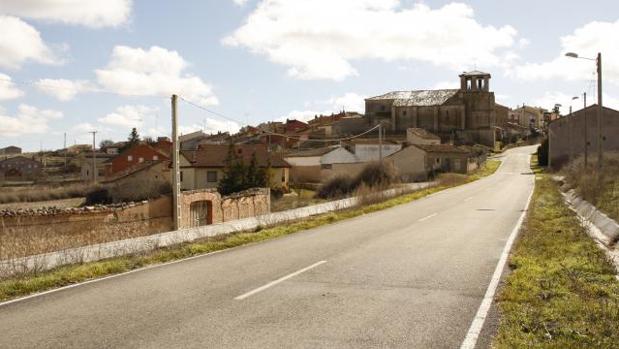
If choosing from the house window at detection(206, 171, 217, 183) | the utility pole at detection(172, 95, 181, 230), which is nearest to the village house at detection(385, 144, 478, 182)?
the house window at detection(206, 171, 217, 183)

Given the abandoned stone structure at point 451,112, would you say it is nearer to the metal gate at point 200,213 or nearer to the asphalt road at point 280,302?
the metal gate at point 200,213

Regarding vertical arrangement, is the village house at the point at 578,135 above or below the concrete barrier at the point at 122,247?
above

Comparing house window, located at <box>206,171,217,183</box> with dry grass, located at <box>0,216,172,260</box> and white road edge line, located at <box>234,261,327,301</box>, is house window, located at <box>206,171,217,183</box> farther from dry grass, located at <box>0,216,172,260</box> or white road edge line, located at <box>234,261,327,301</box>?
white road edge line, located at <box>234,261,327,301</box>

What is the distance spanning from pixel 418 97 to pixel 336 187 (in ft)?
226

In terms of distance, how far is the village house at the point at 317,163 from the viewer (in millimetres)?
72062

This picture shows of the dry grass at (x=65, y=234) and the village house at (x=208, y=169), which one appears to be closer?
the dry grass at (x=65, y=234)

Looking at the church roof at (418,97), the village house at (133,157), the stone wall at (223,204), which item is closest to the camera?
the stone wall at (223,204)

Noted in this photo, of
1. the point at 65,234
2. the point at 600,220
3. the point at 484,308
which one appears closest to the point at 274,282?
the point at 484,308

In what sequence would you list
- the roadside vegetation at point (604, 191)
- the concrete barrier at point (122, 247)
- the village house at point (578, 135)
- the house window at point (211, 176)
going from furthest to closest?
the village house at point (578, 135)
the house window at point (211, 176)
the roadside vegetation at point (604, 191)
the concrete barrier at point (122, 247)

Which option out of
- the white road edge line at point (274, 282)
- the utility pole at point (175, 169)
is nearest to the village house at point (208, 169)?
the utility pole at point (175, 169)

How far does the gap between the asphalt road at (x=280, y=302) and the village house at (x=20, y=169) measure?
108190 mm

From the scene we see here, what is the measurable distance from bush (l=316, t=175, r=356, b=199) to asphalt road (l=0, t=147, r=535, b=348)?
113 feet

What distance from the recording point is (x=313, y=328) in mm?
7293

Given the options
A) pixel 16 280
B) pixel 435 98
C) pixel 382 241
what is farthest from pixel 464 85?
pixel 16 280
